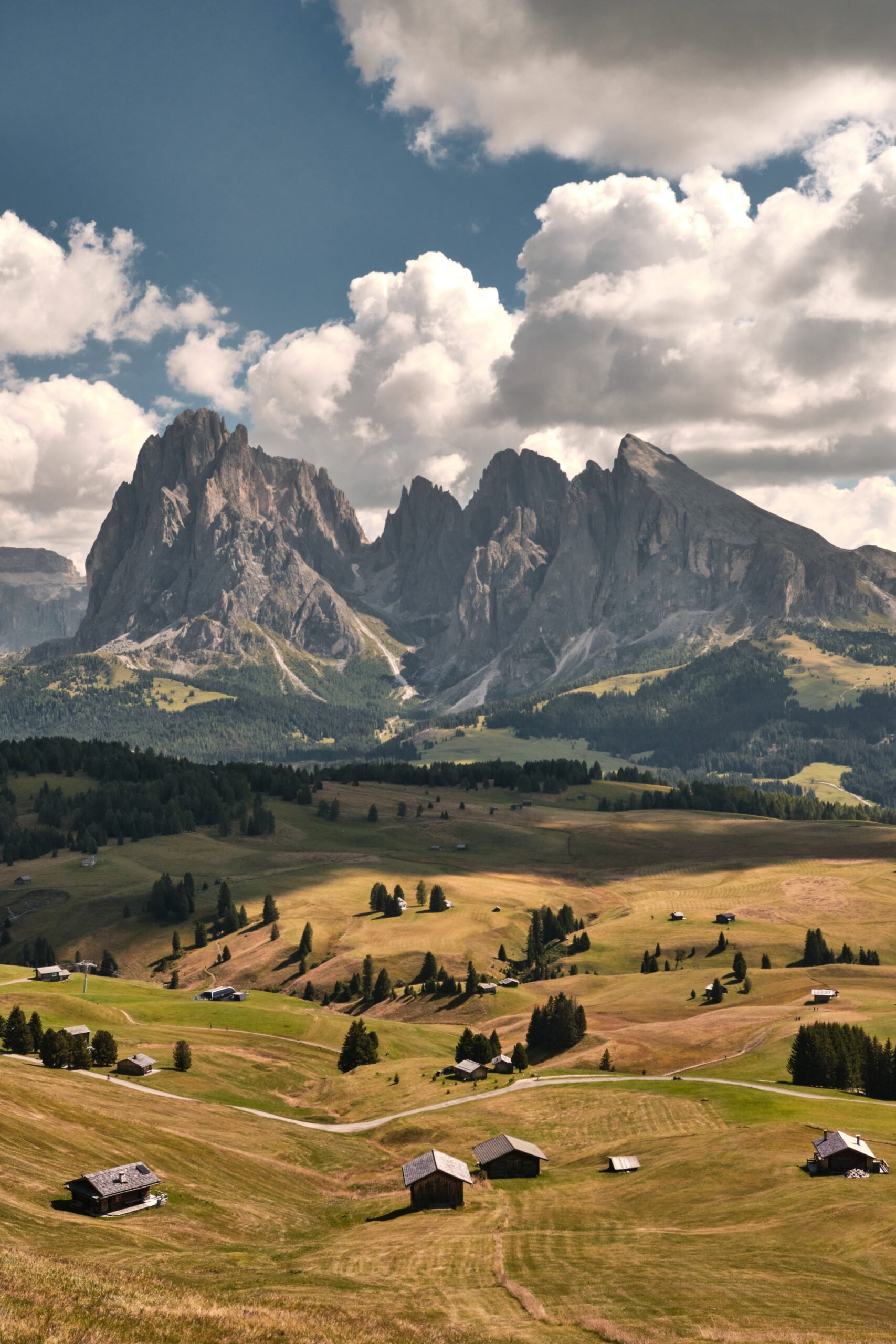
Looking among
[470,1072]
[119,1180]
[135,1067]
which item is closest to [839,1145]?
[119,1180]

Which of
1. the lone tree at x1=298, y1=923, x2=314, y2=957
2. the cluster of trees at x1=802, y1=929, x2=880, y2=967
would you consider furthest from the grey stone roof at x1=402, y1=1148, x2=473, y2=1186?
the lone tree at x1=298, y1=923, x2=314, y2=957

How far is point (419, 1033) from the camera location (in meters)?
146

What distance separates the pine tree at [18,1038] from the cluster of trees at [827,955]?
12377 centimetres

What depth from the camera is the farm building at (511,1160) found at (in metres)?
80.6

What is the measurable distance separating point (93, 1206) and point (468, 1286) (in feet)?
76.8

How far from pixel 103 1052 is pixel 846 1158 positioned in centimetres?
7523

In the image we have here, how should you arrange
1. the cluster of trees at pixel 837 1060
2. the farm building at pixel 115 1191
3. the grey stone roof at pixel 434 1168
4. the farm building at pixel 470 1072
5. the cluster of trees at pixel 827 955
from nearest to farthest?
1. the farm building at pixel 115 1191
2. the grey stone roof at pixel 434 1168
3. the cluster of trees at pixel 837 1060
4. the farm building at pixel 470 1072
5. the cluster of trees at pixel 827 955

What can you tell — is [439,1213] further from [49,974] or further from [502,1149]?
[49,974]

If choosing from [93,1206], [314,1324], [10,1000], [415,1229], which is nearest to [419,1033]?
[10,1000]

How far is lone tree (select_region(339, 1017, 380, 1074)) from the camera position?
12506cm

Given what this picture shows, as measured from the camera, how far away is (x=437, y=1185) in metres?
74.3

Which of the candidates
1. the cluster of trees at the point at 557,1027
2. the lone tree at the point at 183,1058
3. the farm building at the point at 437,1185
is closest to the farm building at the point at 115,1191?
the farm building at the point at 437,1185

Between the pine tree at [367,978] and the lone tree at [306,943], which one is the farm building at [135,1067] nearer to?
the pine tree at [367,978]

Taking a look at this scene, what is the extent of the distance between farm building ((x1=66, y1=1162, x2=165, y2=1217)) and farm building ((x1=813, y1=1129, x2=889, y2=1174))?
46.7 metres
